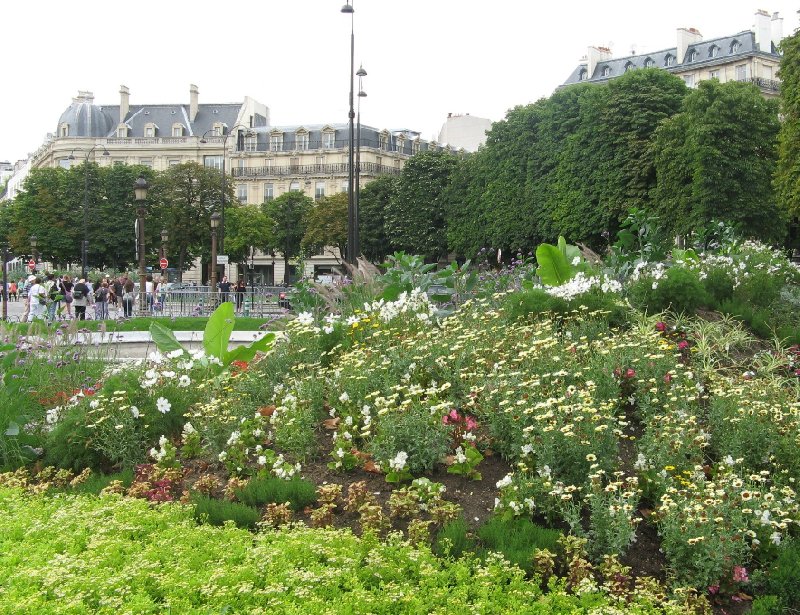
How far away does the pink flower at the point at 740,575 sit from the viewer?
4875 millimetres

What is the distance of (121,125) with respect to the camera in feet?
321

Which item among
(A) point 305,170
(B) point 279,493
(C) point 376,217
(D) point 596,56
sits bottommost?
(B) point 279,493

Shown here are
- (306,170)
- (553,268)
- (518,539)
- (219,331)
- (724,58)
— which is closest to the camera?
(518,539)

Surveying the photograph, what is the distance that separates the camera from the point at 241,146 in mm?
94375

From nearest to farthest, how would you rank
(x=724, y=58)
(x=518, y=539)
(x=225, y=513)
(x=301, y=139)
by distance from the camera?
(x=518, y=539), (x=225, y=513), (x=724, y=58), (x=301, y=139)

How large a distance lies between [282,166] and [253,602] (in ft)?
297

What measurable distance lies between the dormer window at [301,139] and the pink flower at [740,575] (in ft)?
295

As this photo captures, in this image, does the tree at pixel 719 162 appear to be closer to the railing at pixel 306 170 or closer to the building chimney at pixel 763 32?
the building chimney at pixel 763 32

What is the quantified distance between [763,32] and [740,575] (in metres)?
74.7

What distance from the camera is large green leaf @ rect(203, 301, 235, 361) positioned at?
31.4ft

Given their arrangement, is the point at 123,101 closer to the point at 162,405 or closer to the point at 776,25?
the point at 776,25

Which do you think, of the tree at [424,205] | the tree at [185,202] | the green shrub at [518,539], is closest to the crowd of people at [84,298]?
the green shrub at [518,539]

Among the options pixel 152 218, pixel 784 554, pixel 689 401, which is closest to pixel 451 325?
pixel 689 401

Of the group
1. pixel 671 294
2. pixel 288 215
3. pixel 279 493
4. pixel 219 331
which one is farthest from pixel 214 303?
pixel 288 215
